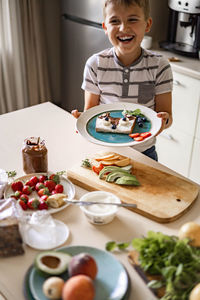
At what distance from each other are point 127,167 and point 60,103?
2634mm

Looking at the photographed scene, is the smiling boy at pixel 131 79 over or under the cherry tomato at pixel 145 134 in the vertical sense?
over

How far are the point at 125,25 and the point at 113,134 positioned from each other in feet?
1.56

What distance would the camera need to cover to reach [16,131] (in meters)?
1.80

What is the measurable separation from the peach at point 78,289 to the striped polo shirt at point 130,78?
3.53ft

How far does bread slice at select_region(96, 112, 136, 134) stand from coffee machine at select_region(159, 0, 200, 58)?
131cm

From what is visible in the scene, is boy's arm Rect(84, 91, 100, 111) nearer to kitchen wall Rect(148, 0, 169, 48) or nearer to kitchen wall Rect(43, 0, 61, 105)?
kitchen wall Rect(148, 0, 169, 48)

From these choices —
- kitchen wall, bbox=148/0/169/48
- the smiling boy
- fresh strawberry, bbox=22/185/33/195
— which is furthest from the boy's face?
kitchen wall, bbox=148/0/169/48

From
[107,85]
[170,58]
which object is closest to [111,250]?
[107,85]

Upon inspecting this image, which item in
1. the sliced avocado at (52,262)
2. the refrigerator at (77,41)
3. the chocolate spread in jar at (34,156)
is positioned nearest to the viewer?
the sliced avocado at (52,262)

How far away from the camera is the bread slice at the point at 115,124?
1.59m

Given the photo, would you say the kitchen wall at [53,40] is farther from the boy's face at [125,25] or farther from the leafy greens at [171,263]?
the leafy greens at [171,263]

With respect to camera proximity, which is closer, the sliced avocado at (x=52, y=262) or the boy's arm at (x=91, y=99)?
the sliced avocado at (x=52, y=262)

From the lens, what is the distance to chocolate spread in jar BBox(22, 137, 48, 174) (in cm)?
143

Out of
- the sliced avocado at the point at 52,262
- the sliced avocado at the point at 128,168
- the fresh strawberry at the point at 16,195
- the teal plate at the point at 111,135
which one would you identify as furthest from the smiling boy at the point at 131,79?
the sliced avocado at the point at 52,262
